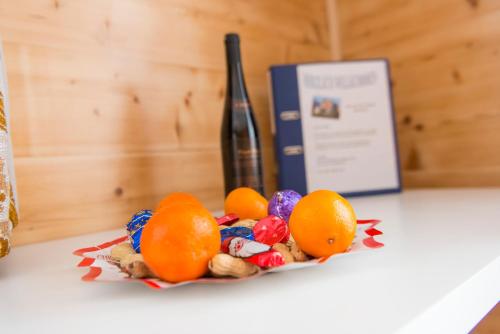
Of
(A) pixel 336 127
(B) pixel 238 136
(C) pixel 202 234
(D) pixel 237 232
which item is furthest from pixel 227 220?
(A) pixel 336 127

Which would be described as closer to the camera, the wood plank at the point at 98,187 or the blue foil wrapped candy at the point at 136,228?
the blue foil wrapped candy at the point at 136,228

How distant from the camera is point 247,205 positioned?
65 centimetres

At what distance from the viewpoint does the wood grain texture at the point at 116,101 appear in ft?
2.65

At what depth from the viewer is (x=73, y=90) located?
87cm

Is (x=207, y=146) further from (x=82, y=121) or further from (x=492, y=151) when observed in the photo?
(x=492, y=151)

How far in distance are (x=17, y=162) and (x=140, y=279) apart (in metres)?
0.52

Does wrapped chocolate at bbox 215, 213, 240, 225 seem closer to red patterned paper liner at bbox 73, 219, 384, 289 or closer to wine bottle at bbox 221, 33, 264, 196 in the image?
red patterned paper liner at bbox 73, 219, 384, 289

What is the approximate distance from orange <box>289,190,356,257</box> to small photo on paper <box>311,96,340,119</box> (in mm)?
691

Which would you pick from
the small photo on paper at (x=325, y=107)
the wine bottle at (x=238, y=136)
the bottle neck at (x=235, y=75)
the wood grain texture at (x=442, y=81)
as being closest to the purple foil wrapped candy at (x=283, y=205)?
the wine bottle at (x=238, y=136)

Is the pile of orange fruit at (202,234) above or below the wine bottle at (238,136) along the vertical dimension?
below

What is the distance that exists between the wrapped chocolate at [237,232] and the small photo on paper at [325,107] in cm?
67

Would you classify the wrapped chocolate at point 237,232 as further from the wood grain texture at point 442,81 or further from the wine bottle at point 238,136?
the wood grain texture at point 442,81

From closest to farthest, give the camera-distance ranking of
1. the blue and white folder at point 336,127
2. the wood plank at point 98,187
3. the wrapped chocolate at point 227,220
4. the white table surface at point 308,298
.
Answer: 1. the white table surface at point 308,298
2. the wrapped chocolate at point 227,220
3. the wood plank at point 98,187
4. the blue and white folder at point 336,127

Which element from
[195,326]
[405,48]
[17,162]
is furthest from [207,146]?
[195,326]
